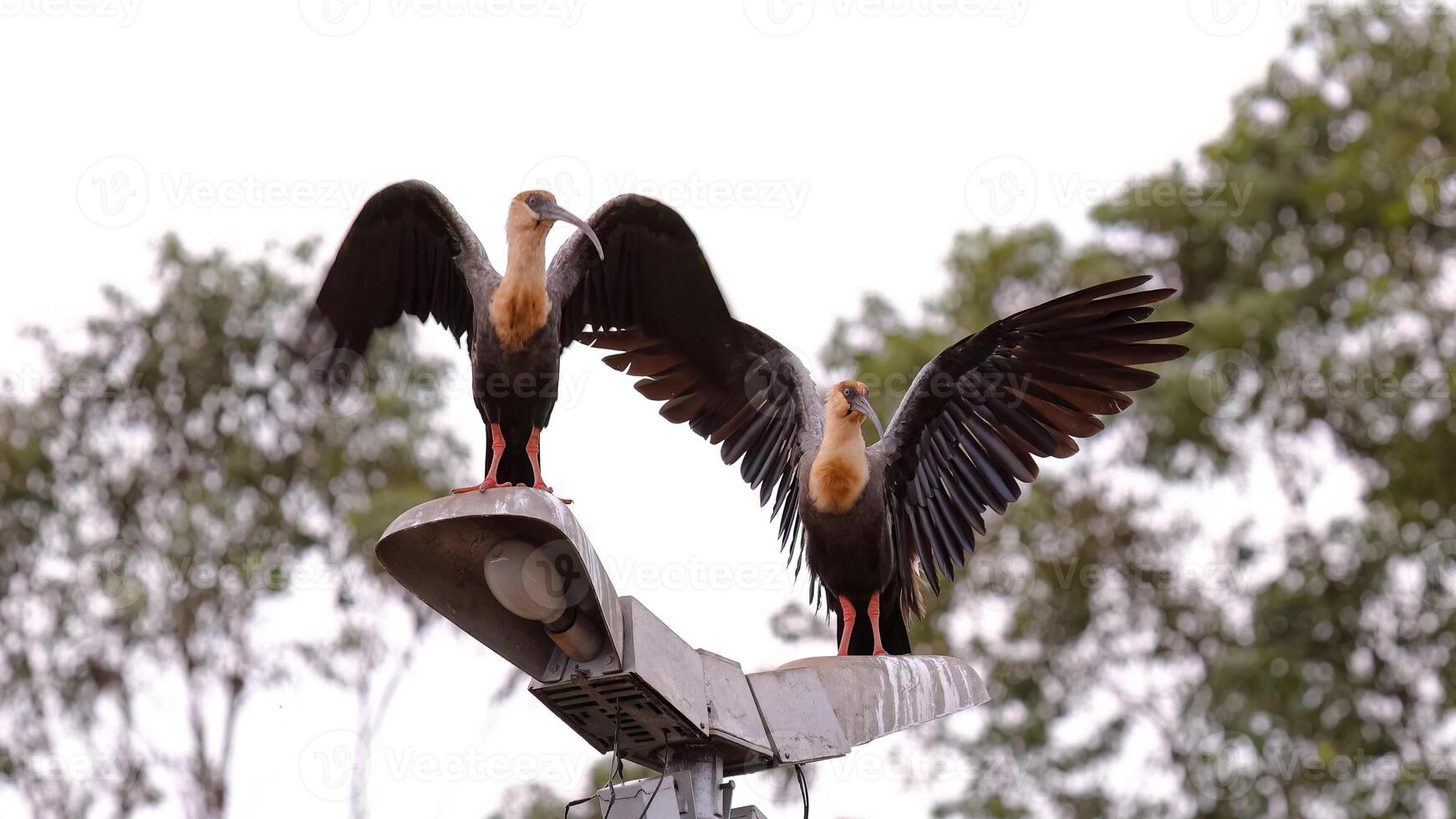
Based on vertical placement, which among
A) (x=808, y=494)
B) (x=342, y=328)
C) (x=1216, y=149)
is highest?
(x=1216, y=149)

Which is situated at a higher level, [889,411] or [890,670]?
[889,411]

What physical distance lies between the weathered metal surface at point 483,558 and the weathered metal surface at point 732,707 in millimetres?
491

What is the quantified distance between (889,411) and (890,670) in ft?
29.6

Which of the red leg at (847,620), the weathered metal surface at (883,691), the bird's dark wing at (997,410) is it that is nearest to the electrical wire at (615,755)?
the weathered metal surface at (883,691)

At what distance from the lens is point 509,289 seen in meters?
5.84

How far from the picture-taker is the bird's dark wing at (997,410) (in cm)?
710

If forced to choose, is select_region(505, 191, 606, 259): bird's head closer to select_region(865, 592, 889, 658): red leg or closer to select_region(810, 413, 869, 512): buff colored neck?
select_region(810, 413, 869, 512): buff colored neck

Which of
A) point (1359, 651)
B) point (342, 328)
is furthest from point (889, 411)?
point (342, 328)

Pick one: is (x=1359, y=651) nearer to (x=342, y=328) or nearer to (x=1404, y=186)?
(x=1404, y=186)

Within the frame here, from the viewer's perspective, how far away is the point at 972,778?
15.5 meters

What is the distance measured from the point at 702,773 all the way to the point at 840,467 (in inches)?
91.8

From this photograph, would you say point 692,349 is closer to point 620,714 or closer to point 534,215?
point 534,215

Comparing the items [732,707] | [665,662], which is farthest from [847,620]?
[665,662]

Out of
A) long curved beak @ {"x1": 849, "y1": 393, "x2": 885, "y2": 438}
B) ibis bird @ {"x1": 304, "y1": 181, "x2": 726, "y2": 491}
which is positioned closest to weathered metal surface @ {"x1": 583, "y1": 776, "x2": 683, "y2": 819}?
ibis bird @ {"x1": 304, "y1": 181, "x2": 726, "y2": 491}
